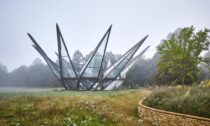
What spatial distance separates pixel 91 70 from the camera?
31547 mm

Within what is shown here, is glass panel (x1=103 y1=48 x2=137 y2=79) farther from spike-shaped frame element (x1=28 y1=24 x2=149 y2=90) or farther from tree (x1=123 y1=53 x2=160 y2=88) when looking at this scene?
tree (x1=123 y1=53 x2=160 y2=88)

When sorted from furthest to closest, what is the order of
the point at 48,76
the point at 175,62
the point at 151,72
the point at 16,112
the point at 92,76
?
the point at 48,76
the point at 151,72
the point at 92,76
the point at 175,62
the point at 16,112

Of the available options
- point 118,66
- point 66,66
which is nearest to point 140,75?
point 118,66

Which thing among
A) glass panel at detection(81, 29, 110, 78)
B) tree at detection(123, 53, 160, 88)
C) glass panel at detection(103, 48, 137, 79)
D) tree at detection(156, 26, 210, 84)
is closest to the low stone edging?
tree at detection(156, 26, 210, 84)

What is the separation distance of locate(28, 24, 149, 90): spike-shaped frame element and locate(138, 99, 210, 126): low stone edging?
17.0 meters

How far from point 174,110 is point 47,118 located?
659cm

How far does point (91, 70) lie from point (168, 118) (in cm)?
2081

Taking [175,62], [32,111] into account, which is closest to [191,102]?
[32,111]

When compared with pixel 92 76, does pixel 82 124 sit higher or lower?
lower

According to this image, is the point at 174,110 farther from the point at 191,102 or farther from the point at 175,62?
the point at 175,62

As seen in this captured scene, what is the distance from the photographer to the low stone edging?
1004cm

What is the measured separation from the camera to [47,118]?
996 cm

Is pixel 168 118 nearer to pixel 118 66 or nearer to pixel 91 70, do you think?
A: pixel 91 70

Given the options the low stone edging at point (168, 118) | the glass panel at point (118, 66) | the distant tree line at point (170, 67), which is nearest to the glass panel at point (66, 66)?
the distant tree line at point (170, 67)
